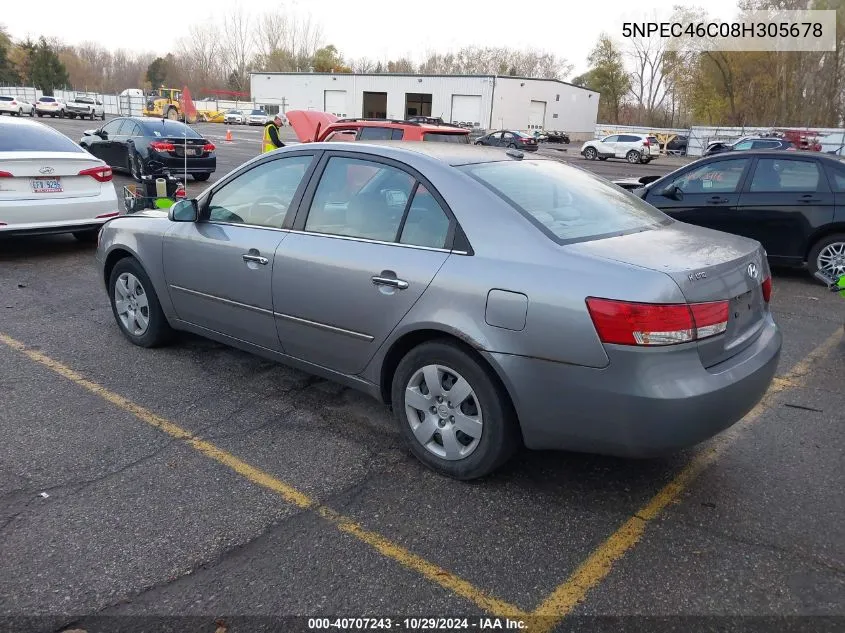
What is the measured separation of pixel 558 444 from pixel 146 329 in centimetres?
339

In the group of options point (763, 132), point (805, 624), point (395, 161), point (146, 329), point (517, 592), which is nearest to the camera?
point (805, 624)

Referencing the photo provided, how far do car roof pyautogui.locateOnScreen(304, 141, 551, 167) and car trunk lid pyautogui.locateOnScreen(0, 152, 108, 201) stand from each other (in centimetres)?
502

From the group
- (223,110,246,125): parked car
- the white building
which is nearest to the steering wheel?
the white building

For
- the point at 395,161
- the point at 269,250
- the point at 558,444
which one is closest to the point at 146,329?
the point at 269,250

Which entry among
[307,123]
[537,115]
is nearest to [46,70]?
[537,115]

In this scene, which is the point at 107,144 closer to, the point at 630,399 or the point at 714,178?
the point at 714,178

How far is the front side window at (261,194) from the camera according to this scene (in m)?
4.03

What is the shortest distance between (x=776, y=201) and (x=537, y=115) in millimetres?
58396

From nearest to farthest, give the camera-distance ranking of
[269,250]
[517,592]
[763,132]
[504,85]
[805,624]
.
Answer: [805,624] → [517,592] → [269,250] → [763,132] → [504,85]

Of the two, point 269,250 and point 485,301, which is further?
point 269,250

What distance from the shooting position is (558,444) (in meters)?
2.94

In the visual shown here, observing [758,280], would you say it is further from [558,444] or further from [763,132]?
[763,132]

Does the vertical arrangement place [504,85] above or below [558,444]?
above

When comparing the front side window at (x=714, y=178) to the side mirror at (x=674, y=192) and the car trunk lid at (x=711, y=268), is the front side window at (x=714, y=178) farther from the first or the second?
the car trunk lid at (x=711, y=268)
